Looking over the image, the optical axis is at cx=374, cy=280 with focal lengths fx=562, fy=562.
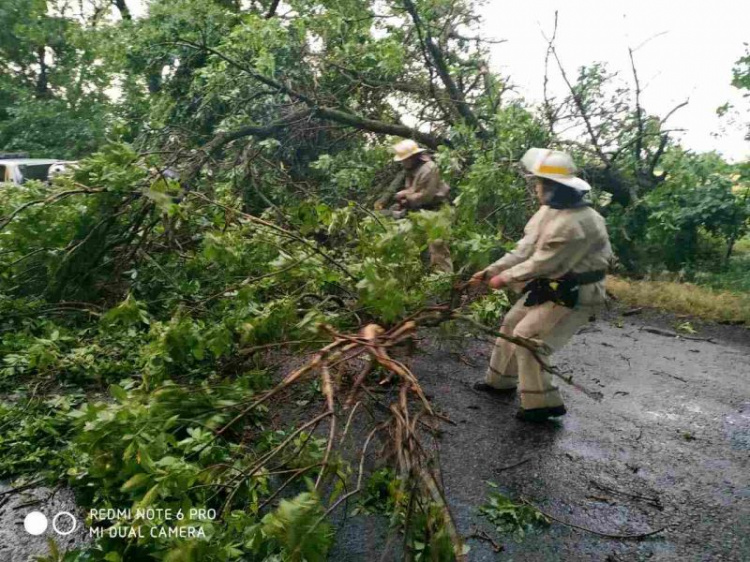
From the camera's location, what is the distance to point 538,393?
3777mm

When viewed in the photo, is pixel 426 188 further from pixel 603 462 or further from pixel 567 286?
pixel 603 462

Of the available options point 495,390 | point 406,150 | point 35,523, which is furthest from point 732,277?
point 35,523

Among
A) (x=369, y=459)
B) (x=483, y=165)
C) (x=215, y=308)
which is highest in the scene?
(x=483, y=165)

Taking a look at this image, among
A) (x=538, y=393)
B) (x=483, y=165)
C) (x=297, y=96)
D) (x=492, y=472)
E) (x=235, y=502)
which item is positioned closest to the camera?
(x=235, y=502)

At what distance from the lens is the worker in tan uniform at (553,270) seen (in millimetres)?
3551

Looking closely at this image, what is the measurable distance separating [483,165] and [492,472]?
12.1ft

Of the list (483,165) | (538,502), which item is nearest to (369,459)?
(538,502)

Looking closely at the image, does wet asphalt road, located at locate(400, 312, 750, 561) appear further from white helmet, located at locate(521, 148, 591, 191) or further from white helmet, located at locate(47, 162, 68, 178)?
white helmet, located at locate(47, 162, 68, 178)

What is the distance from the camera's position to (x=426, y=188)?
6227mm

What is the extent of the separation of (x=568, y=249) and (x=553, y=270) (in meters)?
0.16

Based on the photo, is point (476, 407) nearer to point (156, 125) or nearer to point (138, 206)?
point (138, 206)

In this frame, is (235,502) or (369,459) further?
(369,459)

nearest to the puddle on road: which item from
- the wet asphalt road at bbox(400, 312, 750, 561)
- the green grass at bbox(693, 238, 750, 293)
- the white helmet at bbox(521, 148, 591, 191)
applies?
the wet asphalt road at bbox(400, 312, 750, 561)

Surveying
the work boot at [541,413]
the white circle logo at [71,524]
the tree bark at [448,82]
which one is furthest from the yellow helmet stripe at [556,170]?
the tree bark at [448,82]
